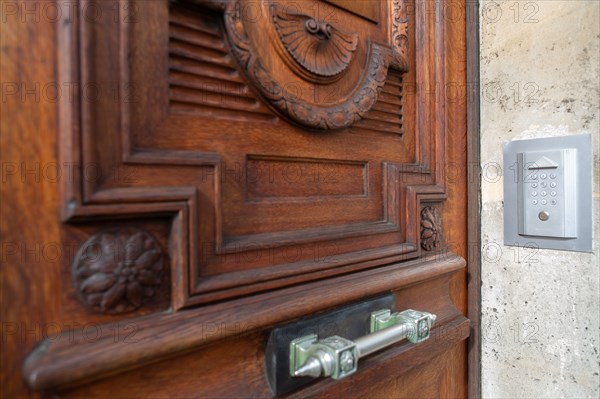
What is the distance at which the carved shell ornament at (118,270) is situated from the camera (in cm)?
30

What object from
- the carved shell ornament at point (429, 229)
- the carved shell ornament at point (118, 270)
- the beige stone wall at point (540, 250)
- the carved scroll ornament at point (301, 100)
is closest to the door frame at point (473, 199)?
the beige stone wall at point (540, 250)

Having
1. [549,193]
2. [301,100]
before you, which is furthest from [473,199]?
[301,100]

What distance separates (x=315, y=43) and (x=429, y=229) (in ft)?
1.07

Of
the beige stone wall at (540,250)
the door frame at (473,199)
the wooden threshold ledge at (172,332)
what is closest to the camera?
the wooden threshold ledge at (172,332)

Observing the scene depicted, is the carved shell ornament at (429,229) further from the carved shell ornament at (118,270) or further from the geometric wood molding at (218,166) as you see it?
the carved shell ornament at (118,270)

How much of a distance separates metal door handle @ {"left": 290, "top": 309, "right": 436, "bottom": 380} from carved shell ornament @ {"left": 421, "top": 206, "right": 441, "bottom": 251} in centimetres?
12

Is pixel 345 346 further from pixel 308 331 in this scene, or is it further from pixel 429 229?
pixel 429 229

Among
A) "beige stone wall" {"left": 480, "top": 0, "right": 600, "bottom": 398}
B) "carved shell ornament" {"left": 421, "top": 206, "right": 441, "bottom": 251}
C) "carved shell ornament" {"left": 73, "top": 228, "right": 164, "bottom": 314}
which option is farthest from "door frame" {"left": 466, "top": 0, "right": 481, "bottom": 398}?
"carved shell ornament" {"left": 73, "top": 228, "right": 164, "bottom": 314}

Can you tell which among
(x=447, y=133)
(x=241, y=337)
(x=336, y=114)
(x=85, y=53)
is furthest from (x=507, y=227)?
(x=85, y=53)

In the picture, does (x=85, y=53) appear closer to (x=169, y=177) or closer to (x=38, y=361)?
(x=169, y=177)

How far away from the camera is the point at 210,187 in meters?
0.36

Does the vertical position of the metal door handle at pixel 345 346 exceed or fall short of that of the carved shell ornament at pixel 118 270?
it falls short

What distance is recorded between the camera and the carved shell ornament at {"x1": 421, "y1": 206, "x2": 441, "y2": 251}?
0.57 m

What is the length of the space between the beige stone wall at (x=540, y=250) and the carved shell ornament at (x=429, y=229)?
0.44ft
